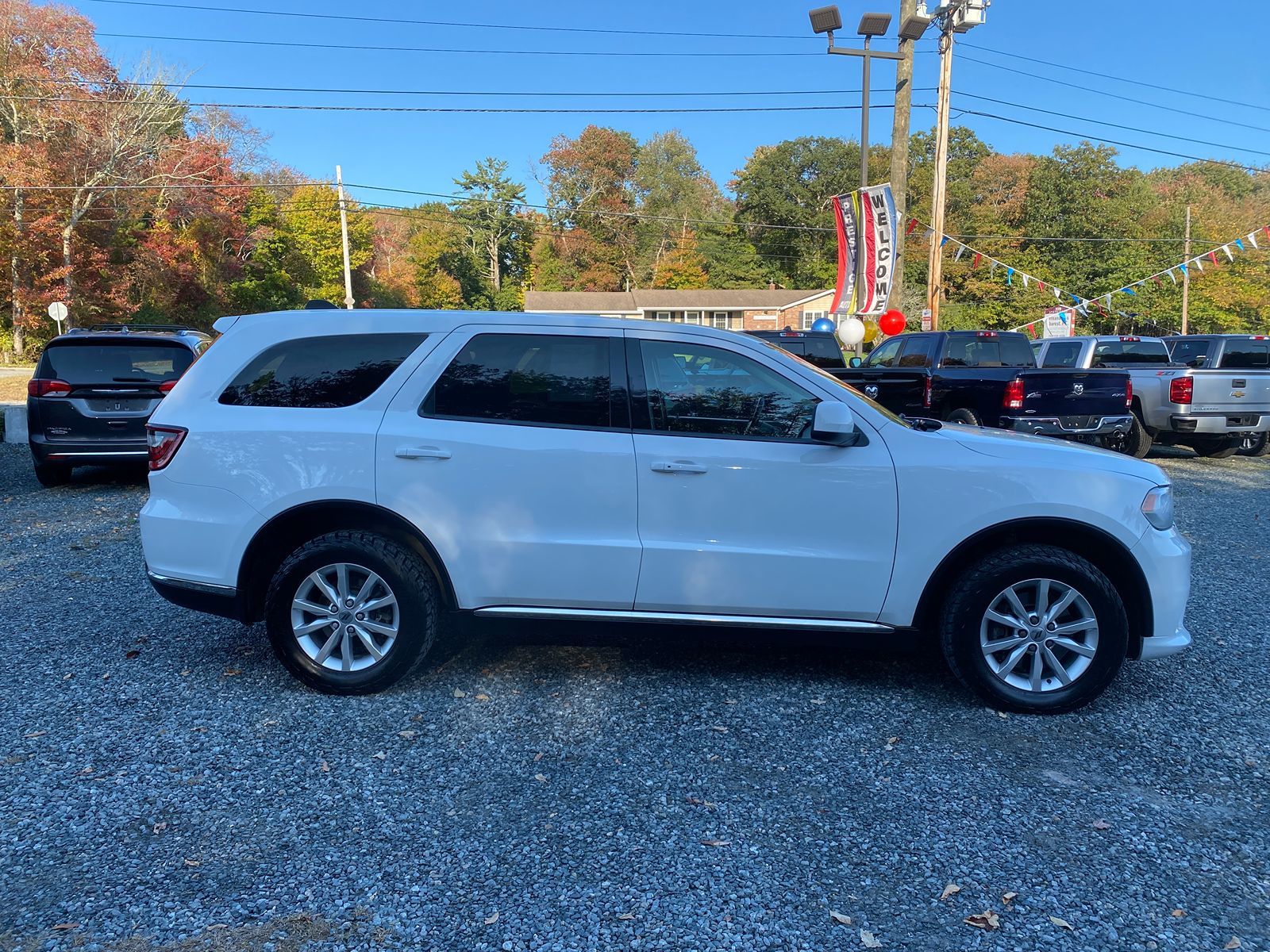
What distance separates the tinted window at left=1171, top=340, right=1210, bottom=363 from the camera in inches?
517

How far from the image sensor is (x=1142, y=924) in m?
2.61

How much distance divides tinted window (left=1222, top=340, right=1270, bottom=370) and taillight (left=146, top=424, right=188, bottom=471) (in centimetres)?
1362

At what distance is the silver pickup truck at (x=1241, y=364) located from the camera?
39.4 feet

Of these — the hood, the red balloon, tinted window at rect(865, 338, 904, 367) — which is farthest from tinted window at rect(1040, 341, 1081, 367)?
the hood

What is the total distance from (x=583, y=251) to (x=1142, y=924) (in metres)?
78.6

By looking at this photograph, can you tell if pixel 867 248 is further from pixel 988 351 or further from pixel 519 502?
pixel 519 502

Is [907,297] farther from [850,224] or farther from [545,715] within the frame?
[545,715]

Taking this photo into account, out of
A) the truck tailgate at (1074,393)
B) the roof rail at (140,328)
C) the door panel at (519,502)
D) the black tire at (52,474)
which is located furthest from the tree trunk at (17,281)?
the door panel at (519,502)

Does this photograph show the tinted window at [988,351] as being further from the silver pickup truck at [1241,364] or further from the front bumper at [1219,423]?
the silver pickup truck at [1241,364]

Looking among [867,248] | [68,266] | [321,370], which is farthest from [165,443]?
[68,266]

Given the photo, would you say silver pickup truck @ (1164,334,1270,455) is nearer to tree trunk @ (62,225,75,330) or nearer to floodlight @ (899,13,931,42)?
floodlight @ (899,13,931,42)

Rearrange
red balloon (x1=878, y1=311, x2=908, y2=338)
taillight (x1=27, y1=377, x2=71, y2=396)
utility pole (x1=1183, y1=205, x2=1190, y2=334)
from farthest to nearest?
utility pole (x1=1183, y1=205, x2=1190, y2=334) → red balloon (x1=878, y1=311, x2=908, y2=338) → taillight (x1=27, y1=377, x2=71, y2=396)

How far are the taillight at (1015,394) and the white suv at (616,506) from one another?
7.30 metres

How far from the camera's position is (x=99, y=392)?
29.6 feet
